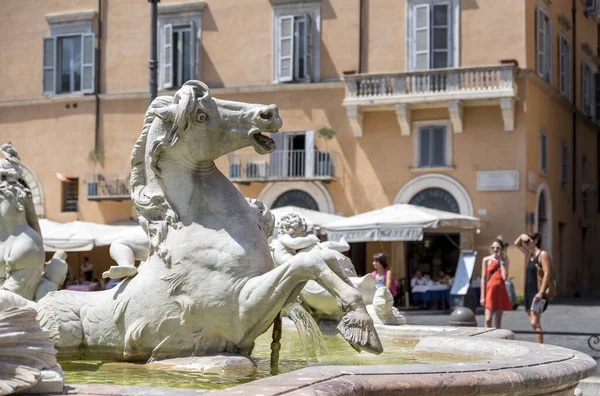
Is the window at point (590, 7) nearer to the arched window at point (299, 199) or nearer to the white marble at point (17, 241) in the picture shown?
the arched window at point (299, 199)

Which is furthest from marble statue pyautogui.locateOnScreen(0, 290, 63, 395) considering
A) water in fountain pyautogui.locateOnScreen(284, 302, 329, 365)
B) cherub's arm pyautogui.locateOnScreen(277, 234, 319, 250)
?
cherub's arm pyautogui.locateOnScreen(277, 234, 319, 250)

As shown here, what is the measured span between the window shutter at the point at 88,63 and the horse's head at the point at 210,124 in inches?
1037

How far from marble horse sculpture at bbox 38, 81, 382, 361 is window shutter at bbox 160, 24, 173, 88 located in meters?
24.8

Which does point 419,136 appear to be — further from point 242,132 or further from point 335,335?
point 242,132

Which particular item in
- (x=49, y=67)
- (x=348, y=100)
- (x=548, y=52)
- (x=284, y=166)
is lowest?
(x=284, y=166)

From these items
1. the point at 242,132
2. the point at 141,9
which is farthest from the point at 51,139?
the point at 242,132

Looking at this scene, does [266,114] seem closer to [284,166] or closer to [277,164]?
[284,166]

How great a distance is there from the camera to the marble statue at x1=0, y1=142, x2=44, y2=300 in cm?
542

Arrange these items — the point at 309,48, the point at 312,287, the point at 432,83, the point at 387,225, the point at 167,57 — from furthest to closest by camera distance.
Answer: the point at 167,57 → the point at 309,48 → the point at 432,83 → the point at 387,225 → the point at 312,287

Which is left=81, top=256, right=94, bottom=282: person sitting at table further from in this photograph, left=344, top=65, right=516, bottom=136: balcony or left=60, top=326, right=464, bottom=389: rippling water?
left=60, top=326, right=464, bottom=389: rippling water

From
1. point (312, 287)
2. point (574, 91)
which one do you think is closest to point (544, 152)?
point (574, 91)

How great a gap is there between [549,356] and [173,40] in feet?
85.9

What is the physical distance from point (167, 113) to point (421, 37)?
22.7m

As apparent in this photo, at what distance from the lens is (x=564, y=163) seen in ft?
101
